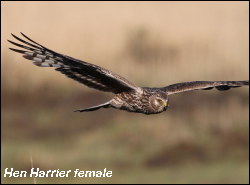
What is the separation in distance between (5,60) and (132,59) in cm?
289

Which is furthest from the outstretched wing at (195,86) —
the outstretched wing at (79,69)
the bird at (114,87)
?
the outstretched wing at (79,69)

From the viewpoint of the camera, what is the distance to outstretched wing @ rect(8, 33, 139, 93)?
14.0 meters

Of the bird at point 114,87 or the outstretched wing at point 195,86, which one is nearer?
the bird at point 114,87

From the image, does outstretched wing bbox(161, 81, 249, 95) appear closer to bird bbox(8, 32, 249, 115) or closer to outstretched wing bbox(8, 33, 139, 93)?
bird bbox(8, 32, 249, 115)

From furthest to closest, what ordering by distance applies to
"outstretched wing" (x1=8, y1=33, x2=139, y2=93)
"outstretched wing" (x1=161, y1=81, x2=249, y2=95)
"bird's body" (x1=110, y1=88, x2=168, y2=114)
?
"outstretched wing" (x1=161, y1=81, x2=249, y2=95) < "bird's body" (x1=110, y1=88, x2=168, y2=114) < "outstretched wing" (x1=8, y1=33, x2=139, y2=93)

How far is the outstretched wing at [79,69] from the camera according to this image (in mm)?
13992

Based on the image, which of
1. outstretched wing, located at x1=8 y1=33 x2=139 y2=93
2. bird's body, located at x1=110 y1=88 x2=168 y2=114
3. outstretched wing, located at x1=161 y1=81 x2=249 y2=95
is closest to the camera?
outstretched wing, located at x1=8 y1=33 x2=139 y2=93

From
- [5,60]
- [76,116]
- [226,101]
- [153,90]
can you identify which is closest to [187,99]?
[226,101]

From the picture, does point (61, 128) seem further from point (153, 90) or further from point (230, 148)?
point (153, 90)

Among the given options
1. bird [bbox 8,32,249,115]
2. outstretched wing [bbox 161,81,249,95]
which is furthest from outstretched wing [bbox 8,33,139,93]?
outstretched wing [bbox 161,81,249,95]

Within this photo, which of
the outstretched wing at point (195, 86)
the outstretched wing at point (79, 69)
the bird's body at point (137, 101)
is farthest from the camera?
the outstretched wing at point (195, 86)

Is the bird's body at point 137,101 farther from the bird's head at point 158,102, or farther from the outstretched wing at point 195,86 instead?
the outstretched wing at point 195,86

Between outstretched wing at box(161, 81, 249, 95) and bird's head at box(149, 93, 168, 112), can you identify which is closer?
bird's head at box(149, 93, 168, 112)

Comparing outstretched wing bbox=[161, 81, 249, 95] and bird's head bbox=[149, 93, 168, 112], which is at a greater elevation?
outstretched wing bbox=[161, 81, 249, 95]
